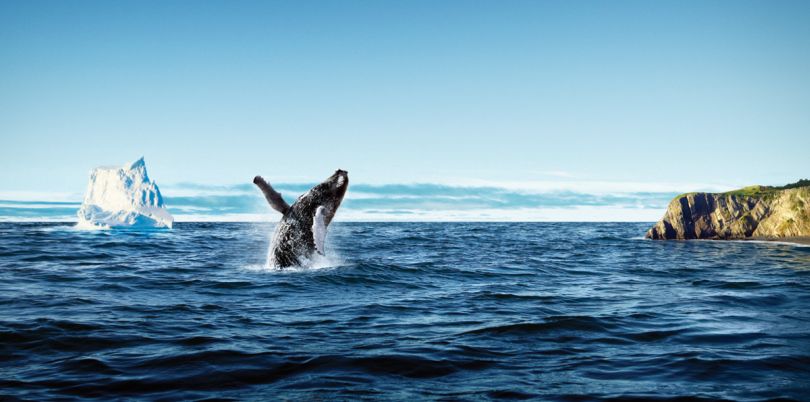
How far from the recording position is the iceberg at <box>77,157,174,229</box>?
54125mm

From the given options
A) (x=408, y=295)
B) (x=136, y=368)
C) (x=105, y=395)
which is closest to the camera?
(x=105, y=395)

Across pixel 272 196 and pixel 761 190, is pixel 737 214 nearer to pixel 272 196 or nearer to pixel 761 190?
pixel 761 190

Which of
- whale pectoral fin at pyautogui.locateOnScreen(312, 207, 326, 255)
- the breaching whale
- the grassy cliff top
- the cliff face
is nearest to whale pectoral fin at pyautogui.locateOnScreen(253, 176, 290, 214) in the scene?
the breaching whale

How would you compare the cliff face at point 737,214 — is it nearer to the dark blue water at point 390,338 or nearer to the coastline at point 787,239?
the coastline at point 787,239

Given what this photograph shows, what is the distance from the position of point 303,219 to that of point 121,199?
46050 mm

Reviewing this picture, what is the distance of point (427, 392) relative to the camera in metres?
5.45

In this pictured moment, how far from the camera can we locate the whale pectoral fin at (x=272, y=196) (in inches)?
604

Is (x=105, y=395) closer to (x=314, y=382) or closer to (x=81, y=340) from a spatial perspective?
(x=314, y=382)

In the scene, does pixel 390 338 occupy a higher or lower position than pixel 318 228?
lower

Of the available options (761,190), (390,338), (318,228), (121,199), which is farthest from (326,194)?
(761,190)

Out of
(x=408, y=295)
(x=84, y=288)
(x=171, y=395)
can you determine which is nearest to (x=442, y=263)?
(x=408, y=295)

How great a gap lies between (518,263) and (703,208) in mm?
40619

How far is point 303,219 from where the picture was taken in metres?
15.5

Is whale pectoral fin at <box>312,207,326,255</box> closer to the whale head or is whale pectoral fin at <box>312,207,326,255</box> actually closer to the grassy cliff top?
the whale head
